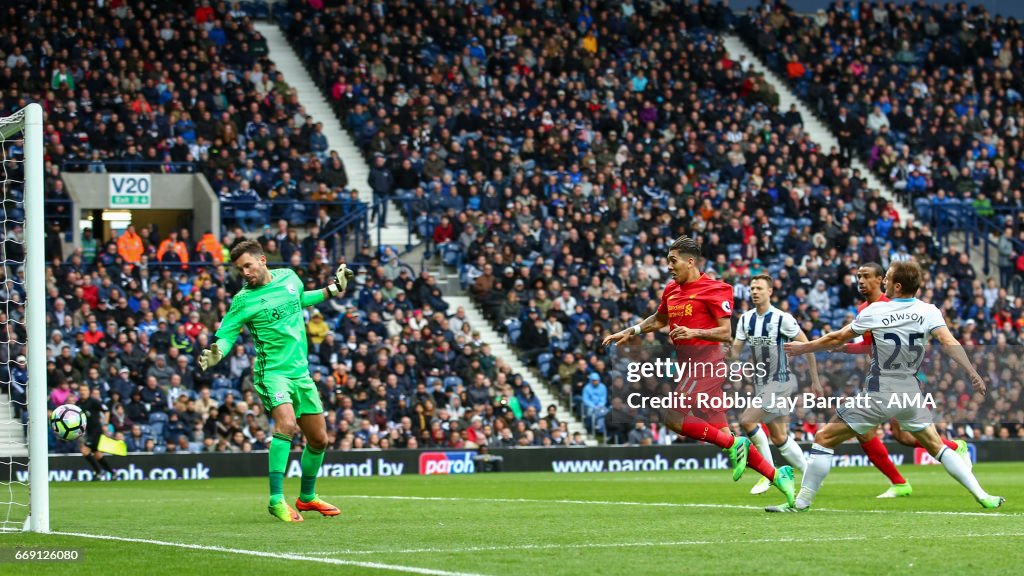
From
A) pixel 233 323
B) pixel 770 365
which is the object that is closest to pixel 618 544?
pixel 233 323

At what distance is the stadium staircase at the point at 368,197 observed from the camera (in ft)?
101

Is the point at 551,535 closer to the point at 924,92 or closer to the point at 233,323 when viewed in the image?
the point at 233,323

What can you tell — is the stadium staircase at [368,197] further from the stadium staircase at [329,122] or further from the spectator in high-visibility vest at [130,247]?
the spectator in high-visibility vest at [130,247]

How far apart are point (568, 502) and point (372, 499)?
233 centimetres

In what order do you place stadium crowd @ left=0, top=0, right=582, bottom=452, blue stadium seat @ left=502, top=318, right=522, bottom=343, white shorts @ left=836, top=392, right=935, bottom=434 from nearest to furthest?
white shorts @ left=836, top=392, right=935, bottom=434 < stadium crowd @ left=0, top=0, right=582, bottom=452 < blue stadium seat @ left=502, top=318, right=522, bottom=343

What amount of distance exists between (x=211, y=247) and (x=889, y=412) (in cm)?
2003

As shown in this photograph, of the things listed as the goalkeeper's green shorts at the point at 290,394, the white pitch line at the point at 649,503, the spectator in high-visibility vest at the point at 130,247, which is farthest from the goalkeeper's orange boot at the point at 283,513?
the spectator in high-visibility vest at the point at 130,247

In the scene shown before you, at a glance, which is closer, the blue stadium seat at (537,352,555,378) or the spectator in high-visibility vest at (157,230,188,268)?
the spectator in high-visibility vest at (157,230,188,268)

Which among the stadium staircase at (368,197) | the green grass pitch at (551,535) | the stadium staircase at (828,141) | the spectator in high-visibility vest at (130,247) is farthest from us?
the stadium staircase at (828,141)

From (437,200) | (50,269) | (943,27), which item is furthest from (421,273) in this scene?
(943,27)

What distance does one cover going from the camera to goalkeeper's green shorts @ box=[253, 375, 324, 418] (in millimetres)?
12039

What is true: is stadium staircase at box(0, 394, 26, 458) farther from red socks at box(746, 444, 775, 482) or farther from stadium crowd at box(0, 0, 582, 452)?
red socks at box(746, 444, 775, 482)

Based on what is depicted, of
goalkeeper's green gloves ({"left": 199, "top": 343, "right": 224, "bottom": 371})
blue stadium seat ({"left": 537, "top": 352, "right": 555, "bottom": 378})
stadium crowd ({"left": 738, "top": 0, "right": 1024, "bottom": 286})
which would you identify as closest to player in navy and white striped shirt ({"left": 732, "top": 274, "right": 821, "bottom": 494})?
goalkeeper's green gloves ({"left": 199, "top": 343, "right": 224, "bottom": 371})

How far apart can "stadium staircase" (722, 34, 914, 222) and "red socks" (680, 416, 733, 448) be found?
25.9 m
